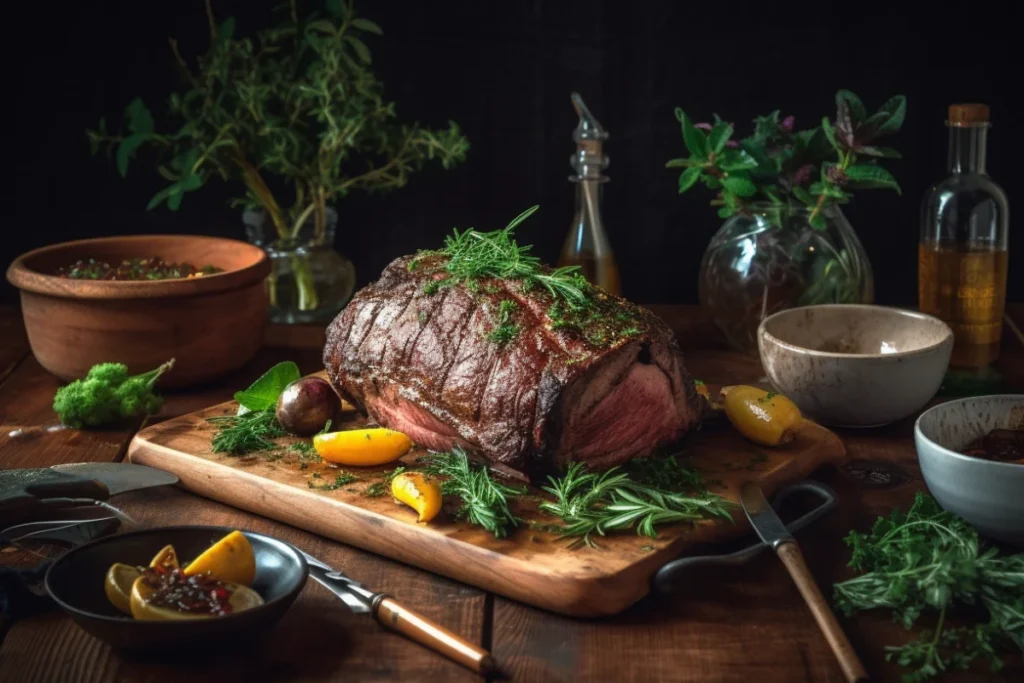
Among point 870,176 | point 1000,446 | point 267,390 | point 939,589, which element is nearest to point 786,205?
point 870,176

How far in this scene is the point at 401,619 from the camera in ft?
6.07

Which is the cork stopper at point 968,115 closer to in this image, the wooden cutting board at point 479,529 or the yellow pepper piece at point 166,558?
the wooden cutting board at point 479,529

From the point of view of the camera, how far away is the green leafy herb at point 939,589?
5.81ft

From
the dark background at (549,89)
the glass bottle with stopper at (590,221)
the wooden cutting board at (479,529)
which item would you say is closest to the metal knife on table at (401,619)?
the wooden cutting board at (479,529)

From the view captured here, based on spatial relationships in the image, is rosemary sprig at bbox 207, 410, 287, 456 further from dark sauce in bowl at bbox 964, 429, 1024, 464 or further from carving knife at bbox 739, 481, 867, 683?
dark sauce in bowl at bbox 964, 429, 1024, 464

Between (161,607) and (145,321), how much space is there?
1.41 meters

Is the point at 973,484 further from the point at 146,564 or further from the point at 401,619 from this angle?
the point at 146,564

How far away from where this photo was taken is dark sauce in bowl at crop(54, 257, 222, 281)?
10.5 ft

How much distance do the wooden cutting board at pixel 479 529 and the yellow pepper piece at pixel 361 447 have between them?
0.08 ft

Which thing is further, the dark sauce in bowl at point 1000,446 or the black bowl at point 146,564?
the dark sauce in bowl at point 1000,446

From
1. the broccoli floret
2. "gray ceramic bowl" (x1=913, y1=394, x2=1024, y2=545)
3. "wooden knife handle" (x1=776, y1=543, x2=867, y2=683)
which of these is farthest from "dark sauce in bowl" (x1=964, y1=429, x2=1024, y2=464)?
the broccoli floret

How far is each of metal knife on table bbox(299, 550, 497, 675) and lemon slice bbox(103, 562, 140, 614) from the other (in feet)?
0.94

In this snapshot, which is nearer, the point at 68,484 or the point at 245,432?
the point at 68,484

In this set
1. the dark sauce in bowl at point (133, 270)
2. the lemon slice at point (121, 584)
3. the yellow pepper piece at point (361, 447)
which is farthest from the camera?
the dark sauce in bowl at point (133, 270)
